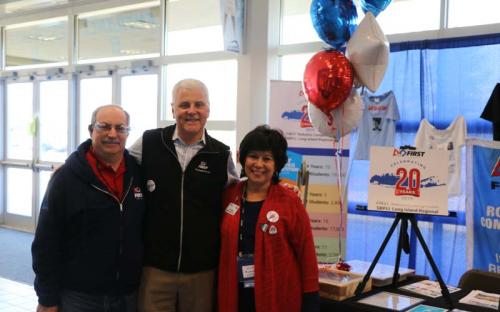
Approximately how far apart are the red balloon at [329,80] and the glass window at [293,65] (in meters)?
2.34

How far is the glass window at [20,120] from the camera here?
24.9 ft

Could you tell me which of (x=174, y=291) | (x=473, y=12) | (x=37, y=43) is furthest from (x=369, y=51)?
(x=37, y=43)

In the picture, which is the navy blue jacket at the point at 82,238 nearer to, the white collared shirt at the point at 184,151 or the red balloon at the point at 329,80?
the white collared shirt at the point at 184,151

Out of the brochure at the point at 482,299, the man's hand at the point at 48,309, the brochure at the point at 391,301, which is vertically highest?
the brochure at the point at 391,301

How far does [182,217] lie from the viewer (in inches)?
79.0

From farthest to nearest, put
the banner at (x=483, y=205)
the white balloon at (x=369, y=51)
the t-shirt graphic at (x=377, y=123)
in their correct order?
the t-shirt graphic at (x=377, y=123), the banner at (x=483, y=205), the white balloon at (x=369, y=51)

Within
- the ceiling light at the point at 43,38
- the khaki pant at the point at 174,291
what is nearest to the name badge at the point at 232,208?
the khaki pant at the point at 174,291

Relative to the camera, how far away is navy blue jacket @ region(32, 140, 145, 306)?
189 cm

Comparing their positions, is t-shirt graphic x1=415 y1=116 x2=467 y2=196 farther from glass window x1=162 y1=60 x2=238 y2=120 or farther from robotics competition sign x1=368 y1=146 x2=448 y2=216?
glass window x1=162 y1=60 x2=238 y2=120

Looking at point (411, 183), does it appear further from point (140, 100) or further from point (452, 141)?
point (140, 100)

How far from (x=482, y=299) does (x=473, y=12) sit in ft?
9.50

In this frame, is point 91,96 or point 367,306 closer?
point 367,306

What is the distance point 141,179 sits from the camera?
207 centimetres

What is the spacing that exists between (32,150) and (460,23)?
618 centimetres
